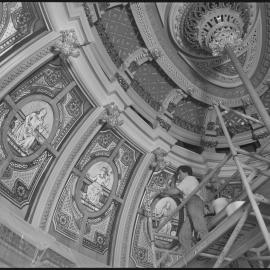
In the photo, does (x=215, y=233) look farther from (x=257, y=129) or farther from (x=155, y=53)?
(x=257, y=129)

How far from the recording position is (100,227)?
7.16m

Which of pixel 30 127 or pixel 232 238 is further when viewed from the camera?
pixel 30 127

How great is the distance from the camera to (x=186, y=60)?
28.0ft

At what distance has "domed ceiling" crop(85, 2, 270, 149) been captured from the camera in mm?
7570

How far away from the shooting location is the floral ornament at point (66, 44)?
6254 millimetres

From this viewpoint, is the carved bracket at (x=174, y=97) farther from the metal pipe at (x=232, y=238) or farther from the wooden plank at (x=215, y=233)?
the metal pipe at (x=232, y=238)

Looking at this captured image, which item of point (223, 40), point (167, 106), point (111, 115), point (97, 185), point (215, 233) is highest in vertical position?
point (223, 40)

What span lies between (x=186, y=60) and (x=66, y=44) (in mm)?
3106

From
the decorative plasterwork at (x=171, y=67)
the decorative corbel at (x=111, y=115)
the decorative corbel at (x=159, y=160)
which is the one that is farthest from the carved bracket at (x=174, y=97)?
the decorative corbel at (x=111, y=115)

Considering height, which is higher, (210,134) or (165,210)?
(210,134)

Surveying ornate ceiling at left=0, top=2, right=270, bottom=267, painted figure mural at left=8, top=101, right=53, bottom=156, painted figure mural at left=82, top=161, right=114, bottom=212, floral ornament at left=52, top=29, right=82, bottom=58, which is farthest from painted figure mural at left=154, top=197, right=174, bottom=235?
floral ornament at left=52, top=29, right=82, bottom=58

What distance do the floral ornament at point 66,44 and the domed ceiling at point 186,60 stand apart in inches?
30.3

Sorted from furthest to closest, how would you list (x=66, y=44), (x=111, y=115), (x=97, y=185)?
(x=97, y=185) < (x=111, y=115) < (x=66, y=44)

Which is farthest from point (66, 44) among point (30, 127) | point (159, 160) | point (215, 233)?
point (215, 233)
